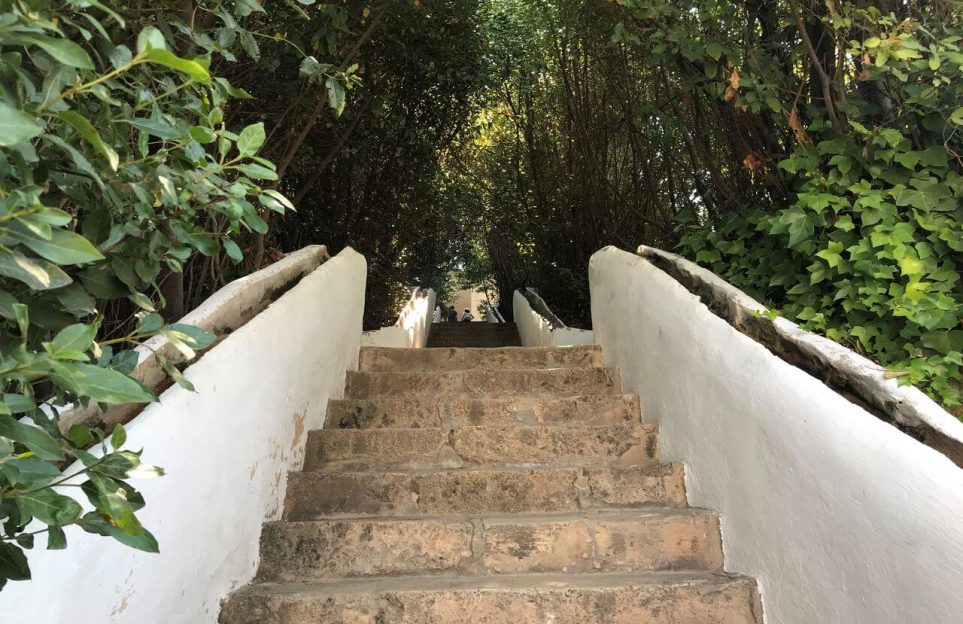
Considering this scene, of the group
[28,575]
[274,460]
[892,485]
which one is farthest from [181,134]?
[274,460]

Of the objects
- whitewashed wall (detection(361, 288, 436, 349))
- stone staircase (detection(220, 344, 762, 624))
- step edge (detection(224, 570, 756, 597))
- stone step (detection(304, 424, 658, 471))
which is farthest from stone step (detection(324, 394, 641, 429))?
whitewashed wall (detection(361, 288, 436, 349))

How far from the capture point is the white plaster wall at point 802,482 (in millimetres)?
1213

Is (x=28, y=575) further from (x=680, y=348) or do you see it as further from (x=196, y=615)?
(x=680, y=348)

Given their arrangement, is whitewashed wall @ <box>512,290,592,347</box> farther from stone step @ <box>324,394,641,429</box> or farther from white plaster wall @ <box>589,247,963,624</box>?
white plaster wall @ <box>589,247,963,624</box>

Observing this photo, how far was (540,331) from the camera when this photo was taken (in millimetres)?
6207

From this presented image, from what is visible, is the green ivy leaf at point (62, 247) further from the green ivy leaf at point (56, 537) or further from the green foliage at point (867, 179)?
the green foliage at point (867, 179)

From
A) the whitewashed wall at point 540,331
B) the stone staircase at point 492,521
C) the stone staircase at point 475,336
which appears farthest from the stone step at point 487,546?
the stone staircase at point 475,336

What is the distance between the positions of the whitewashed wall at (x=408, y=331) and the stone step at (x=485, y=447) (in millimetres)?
1795

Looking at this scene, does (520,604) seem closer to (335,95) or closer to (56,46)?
(335,95)

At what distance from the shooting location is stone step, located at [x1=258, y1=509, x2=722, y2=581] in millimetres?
2129

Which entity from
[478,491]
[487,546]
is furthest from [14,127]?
[478,491]

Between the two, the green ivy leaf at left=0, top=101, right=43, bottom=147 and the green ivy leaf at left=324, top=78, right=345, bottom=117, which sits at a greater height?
the green ivy leaf at left=324, top=78, right=345, bottom=117

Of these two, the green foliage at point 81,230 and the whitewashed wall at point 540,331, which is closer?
the green foliage at point 81,230

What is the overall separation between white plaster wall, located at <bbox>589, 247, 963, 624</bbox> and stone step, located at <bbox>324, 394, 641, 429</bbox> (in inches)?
12.2
